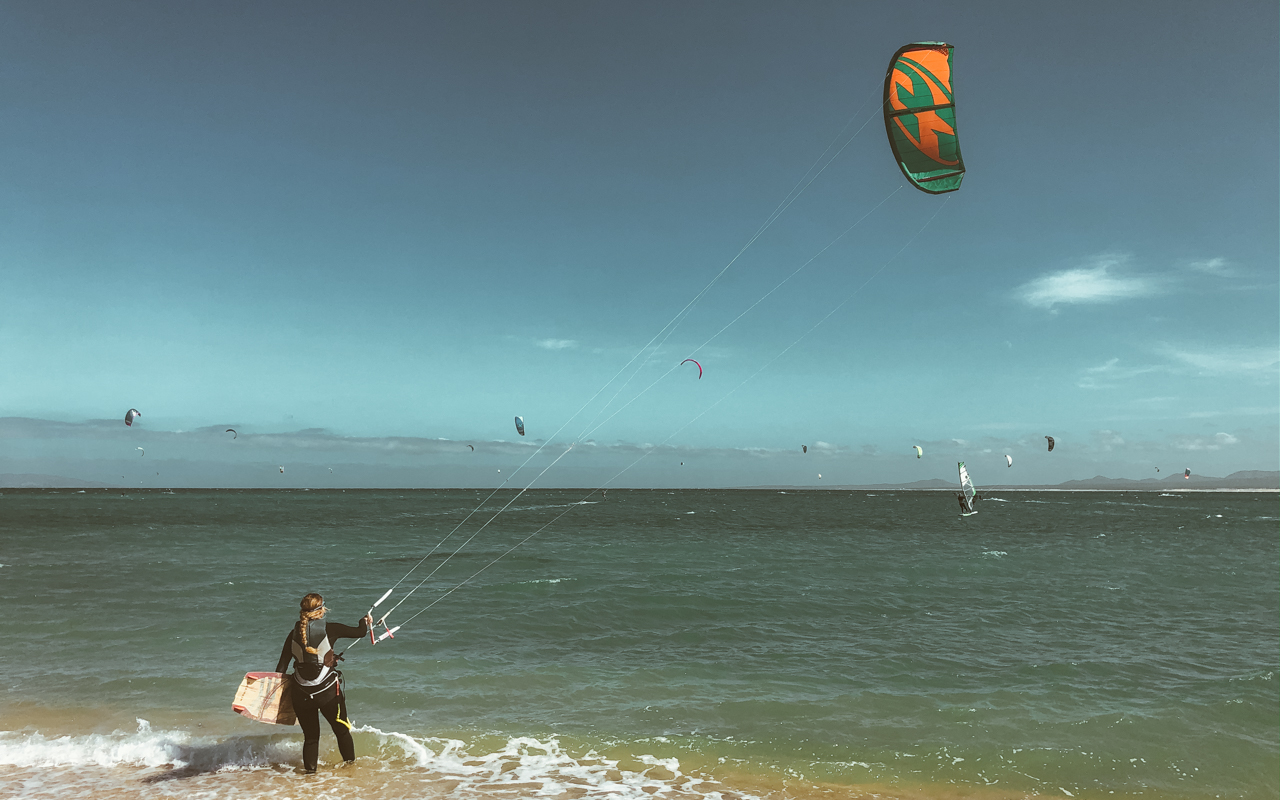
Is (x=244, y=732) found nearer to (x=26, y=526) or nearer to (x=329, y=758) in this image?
(x=329, y=758)

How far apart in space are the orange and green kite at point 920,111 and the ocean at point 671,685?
21.7 feet

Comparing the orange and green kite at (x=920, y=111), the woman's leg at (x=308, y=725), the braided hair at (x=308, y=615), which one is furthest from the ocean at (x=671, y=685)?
the orange and green kite at (x=920, y=111)

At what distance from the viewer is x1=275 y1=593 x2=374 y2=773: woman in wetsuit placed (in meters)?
5.98

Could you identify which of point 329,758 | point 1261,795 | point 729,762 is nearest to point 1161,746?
point 1261,795

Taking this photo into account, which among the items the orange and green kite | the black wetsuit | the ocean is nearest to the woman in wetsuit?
the black wetsuit

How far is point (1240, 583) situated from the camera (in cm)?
2041

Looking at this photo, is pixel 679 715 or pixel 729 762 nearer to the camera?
pixel 729 762

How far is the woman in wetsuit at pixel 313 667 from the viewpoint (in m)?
5.98

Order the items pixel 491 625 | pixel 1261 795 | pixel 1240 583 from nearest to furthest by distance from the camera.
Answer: pixel 1261 795
pixel 491 625
pixel 1240 583

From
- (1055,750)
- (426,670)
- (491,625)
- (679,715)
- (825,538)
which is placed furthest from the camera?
(825,538)

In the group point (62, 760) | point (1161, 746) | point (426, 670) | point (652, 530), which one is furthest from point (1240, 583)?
point (652, 530)

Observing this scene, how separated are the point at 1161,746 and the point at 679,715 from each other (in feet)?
17.0

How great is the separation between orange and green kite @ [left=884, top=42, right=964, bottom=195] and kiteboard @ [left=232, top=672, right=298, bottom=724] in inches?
342

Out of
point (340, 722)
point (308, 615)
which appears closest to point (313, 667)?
point (308, 615)
